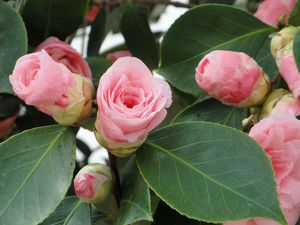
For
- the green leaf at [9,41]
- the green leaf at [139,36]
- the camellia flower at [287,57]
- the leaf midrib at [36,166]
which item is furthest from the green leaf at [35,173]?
the green leaf at [139,36]

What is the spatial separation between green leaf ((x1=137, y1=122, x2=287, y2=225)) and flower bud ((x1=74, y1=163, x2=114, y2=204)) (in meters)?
0.04

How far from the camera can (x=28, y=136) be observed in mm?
814

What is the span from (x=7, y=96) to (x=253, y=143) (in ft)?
1.68

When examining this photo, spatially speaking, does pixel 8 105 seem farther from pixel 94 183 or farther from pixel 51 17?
pixel 94 183

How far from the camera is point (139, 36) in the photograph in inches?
46.8

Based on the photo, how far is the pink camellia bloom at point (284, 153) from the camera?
744 millimetres

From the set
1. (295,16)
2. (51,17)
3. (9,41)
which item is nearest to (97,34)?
(51,17)

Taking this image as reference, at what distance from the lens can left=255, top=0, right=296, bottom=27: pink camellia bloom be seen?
992 millimetres

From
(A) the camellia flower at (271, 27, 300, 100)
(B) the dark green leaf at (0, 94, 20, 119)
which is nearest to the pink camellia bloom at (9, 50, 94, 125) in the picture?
(A) the camellia flower at (271, 27, 300, 100)

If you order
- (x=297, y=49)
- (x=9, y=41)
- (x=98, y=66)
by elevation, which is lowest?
(x=98, y=66)

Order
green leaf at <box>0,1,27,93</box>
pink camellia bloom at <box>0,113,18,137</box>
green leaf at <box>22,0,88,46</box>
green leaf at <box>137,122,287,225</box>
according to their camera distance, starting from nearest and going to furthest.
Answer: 1. green leaf at <box>137,122,287,225</box>
2. green leaf at <box>0,1,27,93</box>
3. green leaf at <box>22,0,88,46</box>
4. pink camellia bloom at <box>0,113,18,137</box>

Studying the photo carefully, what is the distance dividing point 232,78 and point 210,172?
135 millimetres

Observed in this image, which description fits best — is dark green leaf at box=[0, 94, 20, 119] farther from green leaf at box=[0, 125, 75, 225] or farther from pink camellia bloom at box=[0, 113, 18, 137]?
green leaf at box=[0, 125, 75, 225]

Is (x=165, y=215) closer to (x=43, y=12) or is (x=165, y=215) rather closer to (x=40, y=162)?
(x=40, y=162)
